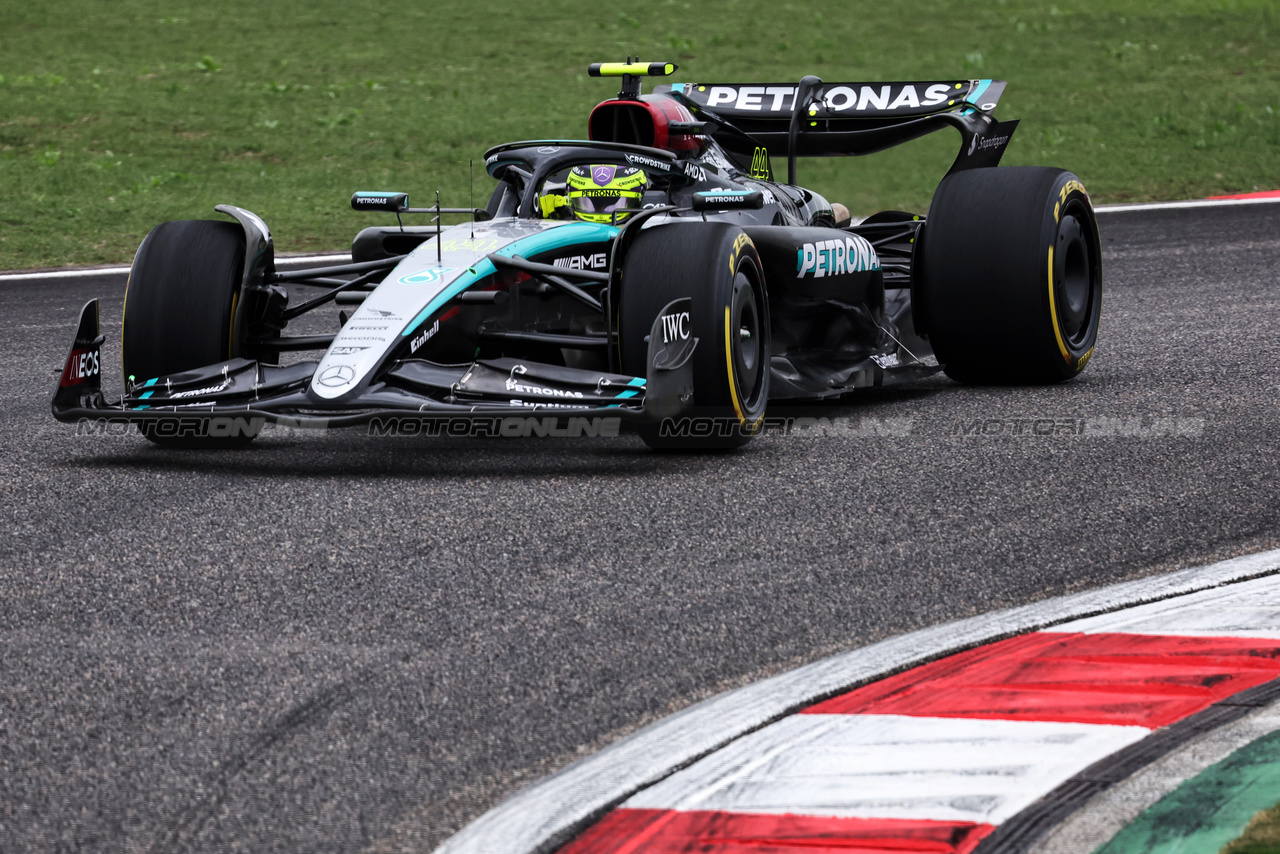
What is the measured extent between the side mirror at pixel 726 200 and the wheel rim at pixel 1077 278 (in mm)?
1695

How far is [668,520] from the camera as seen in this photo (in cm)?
466

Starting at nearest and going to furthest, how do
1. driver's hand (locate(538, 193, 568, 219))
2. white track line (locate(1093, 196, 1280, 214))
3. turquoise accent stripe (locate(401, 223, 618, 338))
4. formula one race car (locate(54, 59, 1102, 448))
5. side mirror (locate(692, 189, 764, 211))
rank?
formula one race car (locate(54, 59, 1102, 448)) → turquoise accent stripe (locate(401, 223, 618, 338)) → side mirror (locate(692, 189, 764, 211)) → driver's hand (locate(538, 193, 568, 219)) → white track line (locate(1093, 196, 1280, 214))

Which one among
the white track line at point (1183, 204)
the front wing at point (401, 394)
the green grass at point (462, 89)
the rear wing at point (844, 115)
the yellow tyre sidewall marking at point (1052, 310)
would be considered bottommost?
the front wing at point (401, 394)

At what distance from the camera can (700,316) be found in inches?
211

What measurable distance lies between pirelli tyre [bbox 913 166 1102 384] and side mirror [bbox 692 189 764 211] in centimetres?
124

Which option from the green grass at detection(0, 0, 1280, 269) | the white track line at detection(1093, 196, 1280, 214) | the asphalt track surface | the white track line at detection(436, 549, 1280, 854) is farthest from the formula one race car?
the white track line at detection(1093, 196, 1280, 214)

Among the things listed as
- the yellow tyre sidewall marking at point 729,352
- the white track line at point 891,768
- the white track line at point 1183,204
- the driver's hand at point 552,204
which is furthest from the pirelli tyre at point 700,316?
the white track line at point 1183,204

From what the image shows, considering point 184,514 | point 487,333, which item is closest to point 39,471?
point 184,514

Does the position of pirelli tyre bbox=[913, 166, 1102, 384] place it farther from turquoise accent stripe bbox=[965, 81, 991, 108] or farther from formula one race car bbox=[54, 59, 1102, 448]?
turquoise accent stripe bbox=[965, 81, 991, 108]

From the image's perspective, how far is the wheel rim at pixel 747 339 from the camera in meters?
5.46

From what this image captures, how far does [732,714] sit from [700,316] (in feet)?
7.88

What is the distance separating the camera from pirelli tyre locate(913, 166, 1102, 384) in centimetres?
664

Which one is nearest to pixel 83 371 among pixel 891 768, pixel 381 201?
pixel 381 201

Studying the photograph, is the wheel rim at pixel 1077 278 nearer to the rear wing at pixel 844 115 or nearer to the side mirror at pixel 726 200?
the rear wing at pixel 844 115
